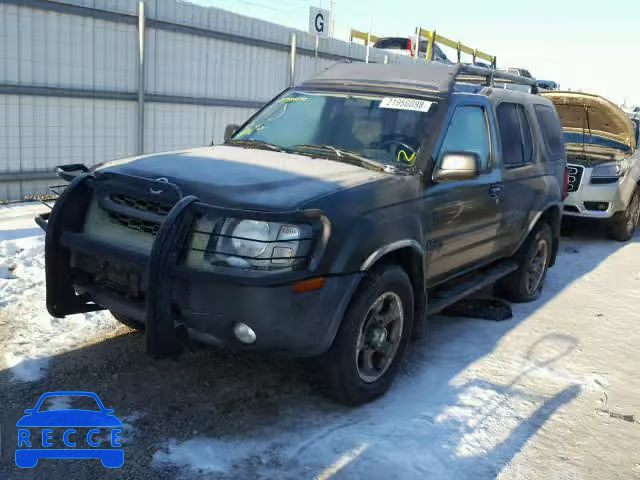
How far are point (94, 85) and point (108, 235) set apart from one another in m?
6.36

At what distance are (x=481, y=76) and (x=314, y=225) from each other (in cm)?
314

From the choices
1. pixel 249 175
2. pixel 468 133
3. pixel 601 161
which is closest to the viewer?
pixel 249 175

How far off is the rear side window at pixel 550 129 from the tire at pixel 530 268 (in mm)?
798

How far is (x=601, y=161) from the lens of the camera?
967 centimetres

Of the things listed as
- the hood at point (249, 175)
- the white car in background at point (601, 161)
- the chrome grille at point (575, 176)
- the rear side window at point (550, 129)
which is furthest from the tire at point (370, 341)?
the white car in background at point (601, 161)

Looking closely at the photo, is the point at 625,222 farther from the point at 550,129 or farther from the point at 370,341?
the point at 370,341

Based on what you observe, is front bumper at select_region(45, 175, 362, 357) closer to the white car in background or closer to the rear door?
the rear door

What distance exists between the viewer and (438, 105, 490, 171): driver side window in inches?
182

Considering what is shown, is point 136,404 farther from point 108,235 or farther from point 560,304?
point 560,304

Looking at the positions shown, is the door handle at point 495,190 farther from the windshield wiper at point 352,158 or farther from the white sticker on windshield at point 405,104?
the windshield wiper at point 352,158

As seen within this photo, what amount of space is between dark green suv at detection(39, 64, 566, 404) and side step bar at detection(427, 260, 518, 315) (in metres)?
0.03

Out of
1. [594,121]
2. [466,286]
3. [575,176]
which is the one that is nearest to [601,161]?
[575,176]

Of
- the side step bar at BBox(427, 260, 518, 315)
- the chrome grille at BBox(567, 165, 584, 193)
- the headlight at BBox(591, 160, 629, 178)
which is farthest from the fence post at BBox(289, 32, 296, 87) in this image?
the side step bar at BBox(427, 260, 518, 315)

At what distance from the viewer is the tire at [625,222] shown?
9906 millimetres
